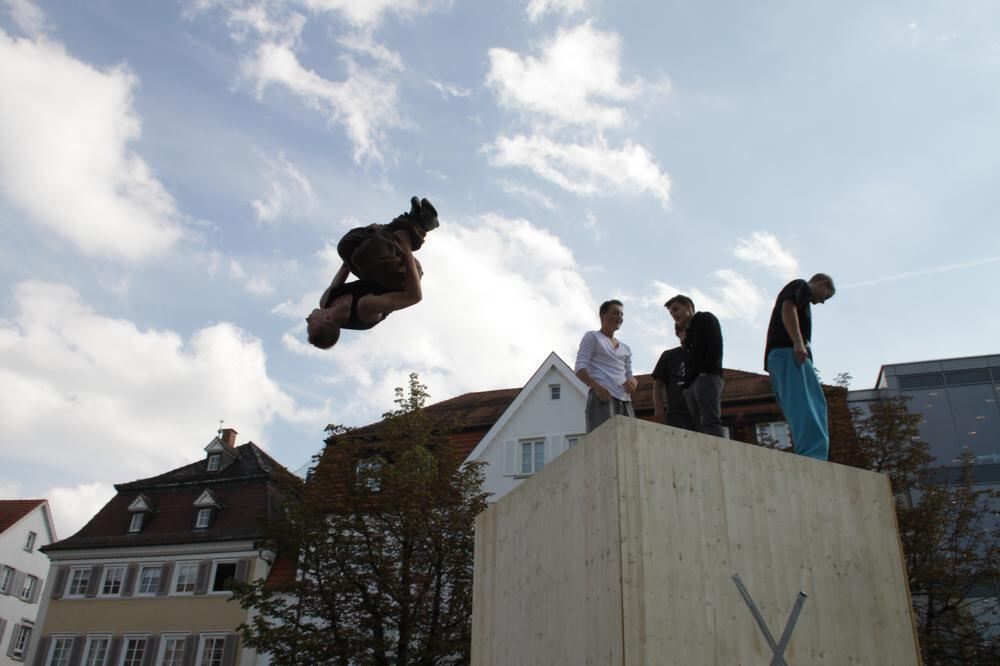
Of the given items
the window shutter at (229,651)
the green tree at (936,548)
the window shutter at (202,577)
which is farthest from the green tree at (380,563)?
the green tree at (936,548)

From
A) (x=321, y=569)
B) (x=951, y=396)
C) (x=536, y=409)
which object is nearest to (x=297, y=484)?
(x=321, y=569)

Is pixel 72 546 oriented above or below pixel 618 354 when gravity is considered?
above

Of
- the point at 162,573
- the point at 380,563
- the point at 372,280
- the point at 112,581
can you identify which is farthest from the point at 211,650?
the point at 372,280

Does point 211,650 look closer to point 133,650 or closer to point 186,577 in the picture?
point 186,577

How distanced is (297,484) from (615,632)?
15.8m

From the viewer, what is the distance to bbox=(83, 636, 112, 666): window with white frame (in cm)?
2573

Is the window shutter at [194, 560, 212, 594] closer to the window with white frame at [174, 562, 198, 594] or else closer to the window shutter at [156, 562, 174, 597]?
the window with white frame at [174, 562, 198, 594]

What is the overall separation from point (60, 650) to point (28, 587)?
40.9 ft

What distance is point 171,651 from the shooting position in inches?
988

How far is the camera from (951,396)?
24.7 metres

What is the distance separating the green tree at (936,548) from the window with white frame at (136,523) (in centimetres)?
2207

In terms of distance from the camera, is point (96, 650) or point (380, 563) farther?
point (96, 650)

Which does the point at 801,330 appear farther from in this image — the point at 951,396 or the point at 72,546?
the point at 72,546

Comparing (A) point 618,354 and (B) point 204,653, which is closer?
(A) point 618,354
